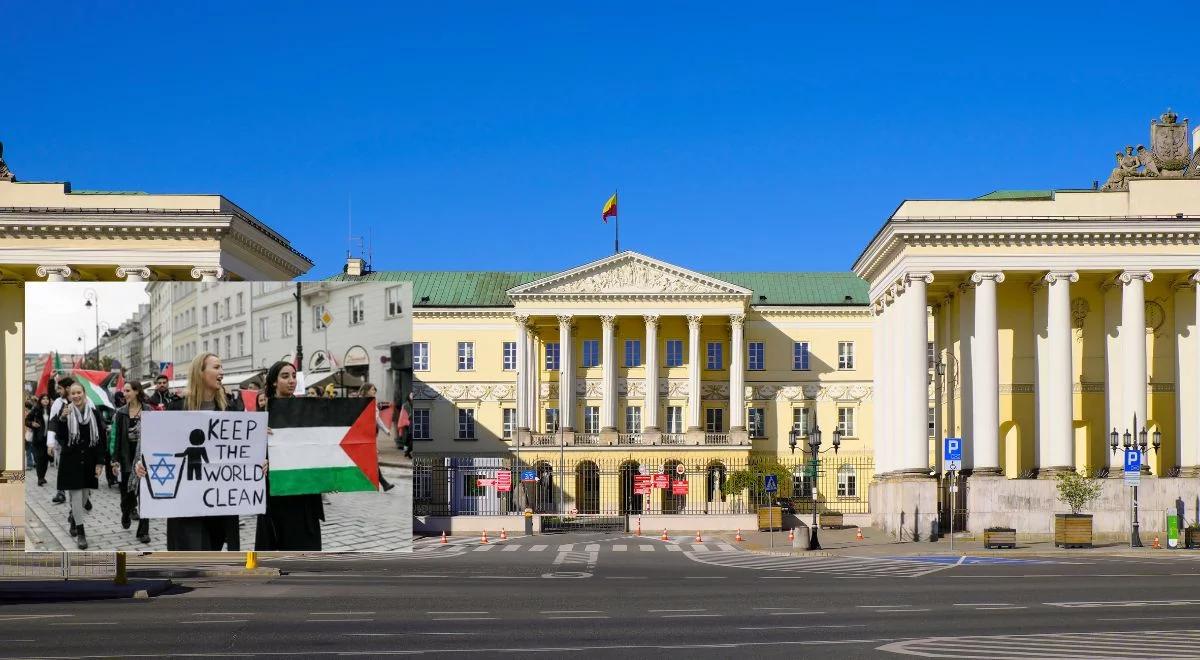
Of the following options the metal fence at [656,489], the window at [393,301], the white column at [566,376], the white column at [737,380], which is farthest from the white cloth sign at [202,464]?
the white column at [737,380]

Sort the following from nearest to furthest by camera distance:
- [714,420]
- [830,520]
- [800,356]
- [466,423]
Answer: [830,520], [714,420], [466,423], [800,356]

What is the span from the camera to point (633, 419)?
9481 cm

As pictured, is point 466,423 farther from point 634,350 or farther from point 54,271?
point 54,271

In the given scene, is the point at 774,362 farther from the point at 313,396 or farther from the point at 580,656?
the point at 313,396

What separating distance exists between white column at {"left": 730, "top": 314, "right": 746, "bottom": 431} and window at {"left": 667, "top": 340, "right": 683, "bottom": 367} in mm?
4361

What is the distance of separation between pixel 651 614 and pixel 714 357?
69639 millimetres

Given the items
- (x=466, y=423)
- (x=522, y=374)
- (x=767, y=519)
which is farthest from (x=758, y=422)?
(x=767, y=519)

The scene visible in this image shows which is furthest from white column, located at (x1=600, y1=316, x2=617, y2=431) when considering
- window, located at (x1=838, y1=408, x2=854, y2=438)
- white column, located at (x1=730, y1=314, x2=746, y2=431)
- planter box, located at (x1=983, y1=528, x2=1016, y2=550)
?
planter box, located at (x1=983, y1=528, x2=1016, y2=550)

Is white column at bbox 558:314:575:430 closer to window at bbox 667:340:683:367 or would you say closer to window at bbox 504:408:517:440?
window at bbox 504:408:517:440

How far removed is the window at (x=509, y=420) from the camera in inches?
3775

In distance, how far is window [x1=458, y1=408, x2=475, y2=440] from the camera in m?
95.8

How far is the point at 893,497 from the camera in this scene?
2470 inches

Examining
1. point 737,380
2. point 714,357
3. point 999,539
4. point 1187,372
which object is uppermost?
point 714,357

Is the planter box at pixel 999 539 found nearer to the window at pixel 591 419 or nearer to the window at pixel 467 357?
the window at pixel 591 419
